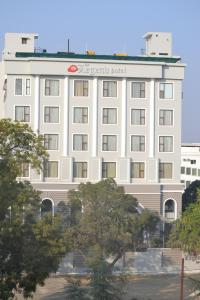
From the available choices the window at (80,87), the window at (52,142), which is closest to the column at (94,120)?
the window at (80,87)

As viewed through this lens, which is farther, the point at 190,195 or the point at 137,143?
the point at 190,195

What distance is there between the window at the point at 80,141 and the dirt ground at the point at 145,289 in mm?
12964

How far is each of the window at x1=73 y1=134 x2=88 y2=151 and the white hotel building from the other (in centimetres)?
3

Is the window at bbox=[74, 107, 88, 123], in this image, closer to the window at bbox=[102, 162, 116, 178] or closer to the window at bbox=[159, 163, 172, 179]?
the window at bbox=[102, 162, 116, 178]

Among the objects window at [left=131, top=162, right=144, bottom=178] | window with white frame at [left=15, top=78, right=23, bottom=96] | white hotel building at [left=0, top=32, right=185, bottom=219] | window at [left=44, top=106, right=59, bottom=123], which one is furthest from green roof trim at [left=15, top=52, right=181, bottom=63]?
window at [left=131, top=162, right=144, bottom=178]

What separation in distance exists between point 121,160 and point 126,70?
7.20 metres

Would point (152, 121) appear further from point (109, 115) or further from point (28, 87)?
point (28, 87)

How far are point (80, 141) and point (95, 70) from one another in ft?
19.0

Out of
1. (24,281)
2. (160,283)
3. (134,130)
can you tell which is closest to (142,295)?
(160,283)

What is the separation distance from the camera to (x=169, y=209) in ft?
177

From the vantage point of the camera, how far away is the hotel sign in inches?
2051

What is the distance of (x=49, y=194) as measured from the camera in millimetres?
51594

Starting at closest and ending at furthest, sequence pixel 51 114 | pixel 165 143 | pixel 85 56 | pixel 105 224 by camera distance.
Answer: pixel 105 224 → pixel 85 56 → pixel 51 114 → pixel 165 143

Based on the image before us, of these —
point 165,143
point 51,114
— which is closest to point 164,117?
point 165,143
